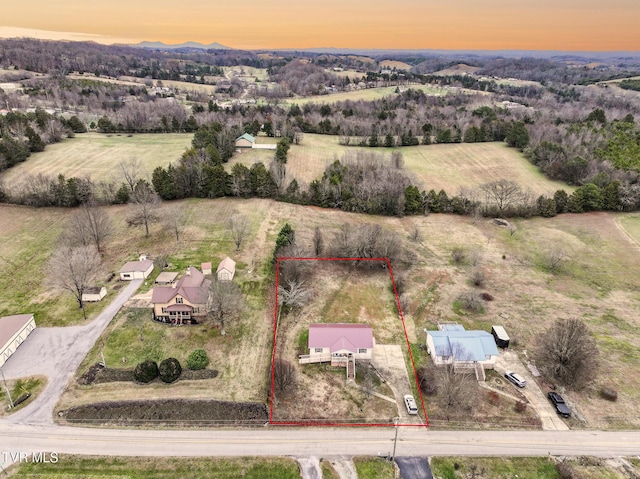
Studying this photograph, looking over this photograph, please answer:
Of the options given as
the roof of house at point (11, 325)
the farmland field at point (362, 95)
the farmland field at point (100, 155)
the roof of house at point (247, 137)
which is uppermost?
the farmland field at point (362, 95)

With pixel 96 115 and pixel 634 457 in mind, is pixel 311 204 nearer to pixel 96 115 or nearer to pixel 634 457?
pixel 634 457

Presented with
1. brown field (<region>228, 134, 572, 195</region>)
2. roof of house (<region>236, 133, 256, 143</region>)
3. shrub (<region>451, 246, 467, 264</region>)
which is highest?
roof of house (<region>236, 133, 256, 143</region>)

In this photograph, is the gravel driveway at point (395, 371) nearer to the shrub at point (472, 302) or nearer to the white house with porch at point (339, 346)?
the white house with porch at point (339, 346)

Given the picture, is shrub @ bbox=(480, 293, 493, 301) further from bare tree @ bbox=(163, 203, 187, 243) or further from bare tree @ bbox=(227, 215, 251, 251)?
bare tree @ bbox=(163, 203, 187, 243)

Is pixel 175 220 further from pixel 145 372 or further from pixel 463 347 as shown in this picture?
pixel 463 347

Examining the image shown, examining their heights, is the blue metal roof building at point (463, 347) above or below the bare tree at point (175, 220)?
below

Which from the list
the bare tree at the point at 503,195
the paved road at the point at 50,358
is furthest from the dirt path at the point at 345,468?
Result: the bare tree at the point at 503,195

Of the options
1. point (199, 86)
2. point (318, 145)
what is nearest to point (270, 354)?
point (318, 145)

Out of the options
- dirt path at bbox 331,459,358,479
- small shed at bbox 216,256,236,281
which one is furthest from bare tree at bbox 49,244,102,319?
dirt path at bbox 331,459,358,479
